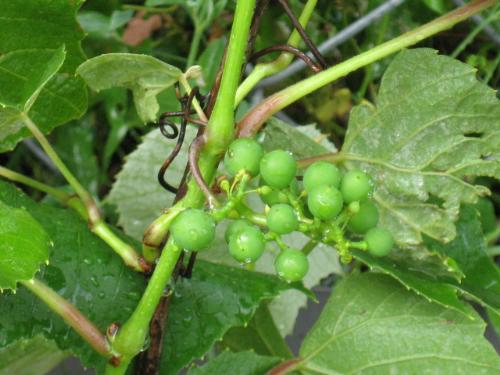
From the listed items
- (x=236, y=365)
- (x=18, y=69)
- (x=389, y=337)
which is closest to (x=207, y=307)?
(x=236, y=365)

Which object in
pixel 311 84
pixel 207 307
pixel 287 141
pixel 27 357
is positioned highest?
pixel 311 84

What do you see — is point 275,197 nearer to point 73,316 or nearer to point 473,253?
point 73,316

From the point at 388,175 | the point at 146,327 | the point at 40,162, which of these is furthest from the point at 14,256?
the point at 40,162

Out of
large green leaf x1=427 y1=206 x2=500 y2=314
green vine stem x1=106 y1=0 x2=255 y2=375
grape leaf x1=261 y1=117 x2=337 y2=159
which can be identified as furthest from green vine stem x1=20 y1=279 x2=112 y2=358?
large green leaf x1=427 y1=206 x2=500 y2=314

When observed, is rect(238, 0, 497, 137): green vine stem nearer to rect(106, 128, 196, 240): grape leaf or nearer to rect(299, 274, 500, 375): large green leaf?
rect(299, 274, 500, 375): large green leaf

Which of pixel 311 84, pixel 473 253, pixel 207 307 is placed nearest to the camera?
pixel 311 84

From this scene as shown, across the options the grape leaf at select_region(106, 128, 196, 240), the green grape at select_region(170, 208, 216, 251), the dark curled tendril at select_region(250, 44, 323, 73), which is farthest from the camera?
Answer: the grape leaf at select_region(106, 128, 196, 240)

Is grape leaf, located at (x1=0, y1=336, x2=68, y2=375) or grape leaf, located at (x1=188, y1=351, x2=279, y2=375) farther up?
grape leaf, located at (x1=188, y1=351, x2=279, y2=375)

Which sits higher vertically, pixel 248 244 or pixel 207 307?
pixel 248 244
